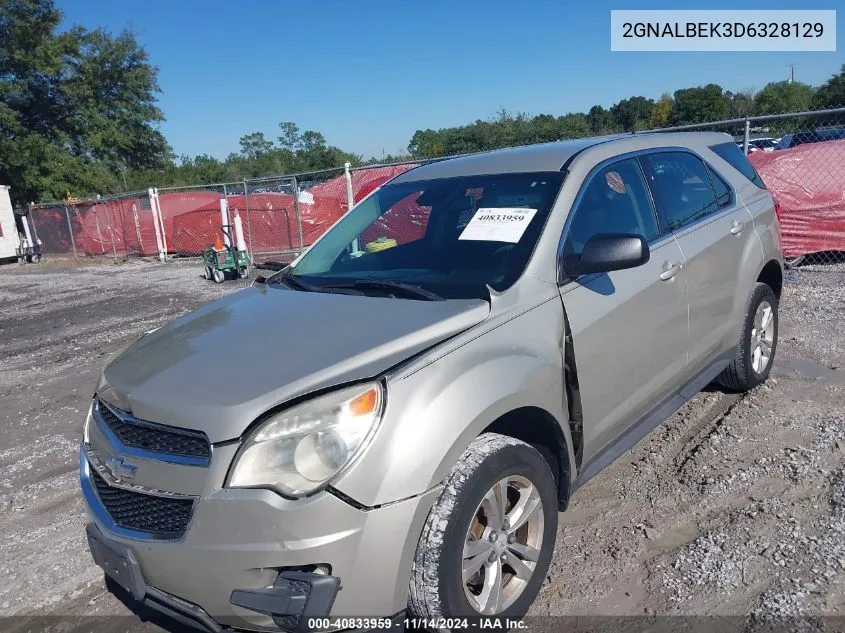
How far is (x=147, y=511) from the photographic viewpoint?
2156 millimetres

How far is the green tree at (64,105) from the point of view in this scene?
2470 centimetres

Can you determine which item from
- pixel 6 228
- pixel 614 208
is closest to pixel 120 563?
pixel 614 208

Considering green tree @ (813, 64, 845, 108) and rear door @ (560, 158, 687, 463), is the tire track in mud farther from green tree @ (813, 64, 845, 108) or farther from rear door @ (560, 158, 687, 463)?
green tree @ (813, 64, 845, 108)

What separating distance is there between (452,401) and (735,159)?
3.51 metres

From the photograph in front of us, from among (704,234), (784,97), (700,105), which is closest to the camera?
(704,234)

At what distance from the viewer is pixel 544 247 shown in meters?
2.81

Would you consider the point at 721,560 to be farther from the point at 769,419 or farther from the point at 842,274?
the point at 842,274

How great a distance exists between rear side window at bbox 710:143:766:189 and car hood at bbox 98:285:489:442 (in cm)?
284

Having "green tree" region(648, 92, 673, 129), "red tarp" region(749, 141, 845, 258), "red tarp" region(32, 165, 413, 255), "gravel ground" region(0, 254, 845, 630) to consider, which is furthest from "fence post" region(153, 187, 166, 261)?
"green tree" region(648, 92, 673, 129)

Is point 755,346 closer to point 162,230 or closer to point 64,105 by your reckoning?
Result: point 162,230

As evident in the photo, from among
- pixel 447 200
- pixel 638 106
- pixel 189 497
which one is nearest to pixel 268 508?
pixel 189 497

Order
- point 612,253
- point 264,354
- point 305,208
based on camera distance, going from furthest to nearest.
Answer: point 305,208 → point 612,253 → point 264,354

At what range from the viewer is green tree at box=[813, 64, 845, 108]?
130 feet

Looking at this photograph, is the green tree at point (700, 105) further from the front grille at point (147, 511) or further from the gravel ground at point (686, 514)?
the front grille at point (147, 511)
